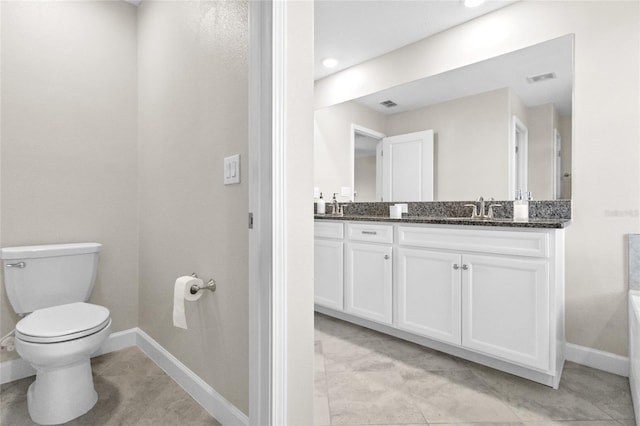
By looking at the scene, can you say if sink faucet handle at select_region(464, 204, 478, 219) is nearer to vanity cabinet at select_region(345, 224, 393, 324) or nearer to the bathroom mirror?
the bathroom mirror

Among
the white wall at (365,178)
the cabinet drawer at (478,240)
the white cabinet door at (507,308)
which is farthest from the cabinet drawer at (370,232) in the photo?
the white wall at (365,178)

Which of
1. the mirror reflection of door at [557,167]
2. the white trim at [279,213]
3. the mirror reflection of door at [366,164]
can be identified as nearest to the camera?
the white trim at [279,213]

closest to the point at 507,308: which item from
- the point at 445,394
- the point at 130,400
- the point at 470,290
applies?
the point at 470,290

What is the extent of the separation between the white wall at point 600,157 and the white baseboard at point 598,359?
0.03 meters

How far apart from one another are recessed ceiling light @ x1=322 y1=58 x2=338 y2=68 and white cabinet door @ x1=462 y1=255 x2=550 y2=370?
2.36 meters

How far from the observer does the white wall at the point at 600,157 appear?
71.9 inches

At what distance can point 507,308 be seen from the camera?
177 cm

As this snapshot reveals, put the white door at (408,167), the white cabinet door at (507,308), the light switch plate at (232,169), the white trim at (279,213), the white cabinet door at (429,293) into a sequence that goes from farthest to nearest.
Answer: the white door at (408,167)
the white cabinet door at (429,293)
the white cabinet door at (507,308)
the light switch plate at (232,169)
the white trim at (279,213)

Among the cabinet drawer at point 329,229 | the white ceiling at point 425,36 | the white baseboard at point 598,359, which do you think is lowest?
the white baseboard at point 598,359

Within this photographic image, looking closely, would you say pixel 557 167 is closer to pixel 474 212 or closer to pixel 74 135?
pixel 474 212

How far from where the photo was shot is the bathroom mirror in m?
2.11

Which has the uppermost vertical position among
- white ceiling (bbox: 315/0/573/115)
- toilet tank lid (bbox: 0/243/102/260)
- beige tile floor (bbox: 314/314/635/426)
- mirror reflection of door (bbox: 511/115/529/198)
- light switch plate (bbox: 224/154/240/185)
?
white ceiling (bbox: 315/0/573/115)

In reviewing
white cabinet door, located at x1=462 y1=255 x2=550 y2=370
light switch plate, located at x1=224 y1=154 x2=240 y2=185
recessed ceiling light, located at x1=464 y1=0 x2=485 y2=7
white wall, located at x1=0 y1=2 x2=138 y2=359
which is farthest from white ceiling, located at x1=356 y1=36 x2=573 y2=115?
white wall, located at x1=0 y1=2 x2=138 y2=359

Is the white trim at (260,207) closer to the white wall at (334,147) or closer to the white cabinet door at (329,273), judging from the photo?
the white cabinet door at (329,273)
